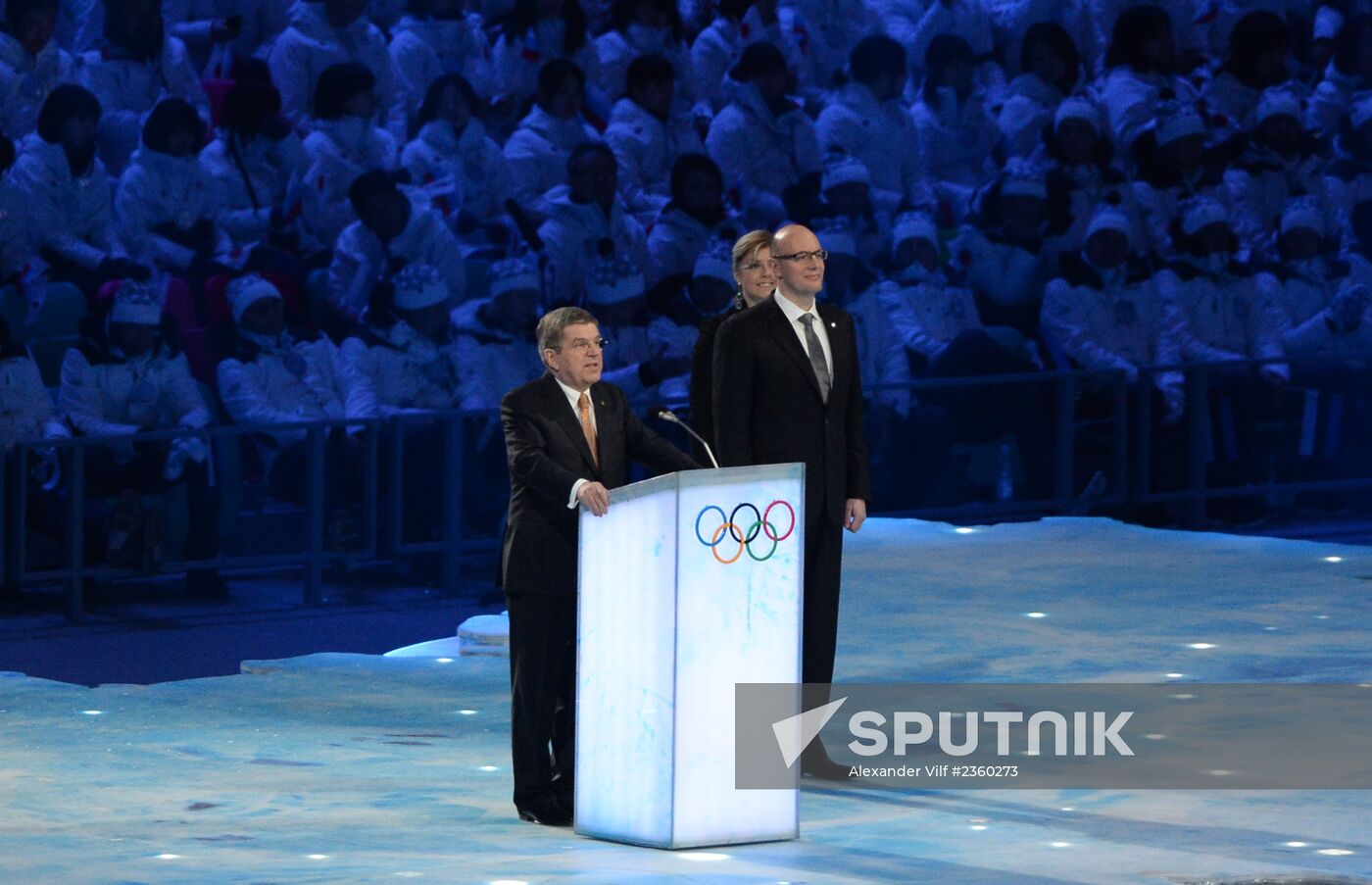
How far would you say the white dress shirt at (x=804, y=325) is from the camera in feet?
18.7

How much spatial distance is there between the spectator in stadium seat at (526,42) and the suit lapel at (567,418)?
624 cm

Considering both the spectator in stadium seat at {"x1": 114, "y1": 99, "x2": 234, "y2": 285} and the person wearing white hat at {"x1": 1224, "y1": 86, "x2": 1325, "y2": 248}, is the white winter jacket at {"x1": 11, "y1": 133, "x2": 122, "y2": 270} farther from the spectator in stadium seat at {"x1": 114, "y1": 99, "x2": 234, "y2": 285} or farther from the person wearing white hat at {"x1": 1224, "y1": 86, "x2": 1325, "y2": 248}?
the person wearing white hat at {"x1": 1224, "y1": 86, "x2": 1325, "y2": 248}

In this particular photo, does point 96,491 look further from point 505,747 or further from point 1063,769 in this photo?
point 1063,769

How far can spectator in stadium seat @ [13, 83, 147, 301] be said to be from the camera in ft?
32.1

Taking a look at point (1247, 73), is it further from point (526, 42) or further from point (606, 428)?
point (606, 428)

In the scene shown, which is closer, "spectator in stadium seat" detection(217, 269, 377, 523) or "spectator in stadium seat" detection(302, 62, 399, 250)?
"spectator in stadium seat" detection(217, 269, 377, 523)

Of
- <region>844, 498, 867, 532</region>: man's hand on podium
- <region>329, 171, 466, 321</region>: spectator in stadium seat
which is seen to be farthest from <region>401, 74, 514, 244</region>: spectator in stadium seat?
<region>844, 498, 867, 532</region>: man's hand on podium

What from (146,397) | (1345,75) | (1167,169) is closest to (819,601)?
(146,397)

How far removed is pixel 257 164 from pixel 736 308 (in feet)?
15.7

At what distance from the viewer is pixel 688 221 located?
1107cm

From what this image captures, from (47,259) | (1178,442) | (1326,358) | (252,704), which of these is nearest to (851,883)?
(252,704)

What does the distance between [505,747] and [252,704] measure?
1084 mm

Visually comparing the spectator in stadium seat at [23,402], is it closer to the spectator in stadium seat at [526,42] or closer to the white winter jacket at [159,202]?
the white winter jacket at [159,202]

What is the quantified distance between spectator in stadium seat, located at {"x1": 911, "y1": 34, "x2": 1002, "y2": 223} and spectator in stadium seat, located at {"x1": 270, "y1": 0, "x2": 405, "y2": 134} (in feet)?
9.77
